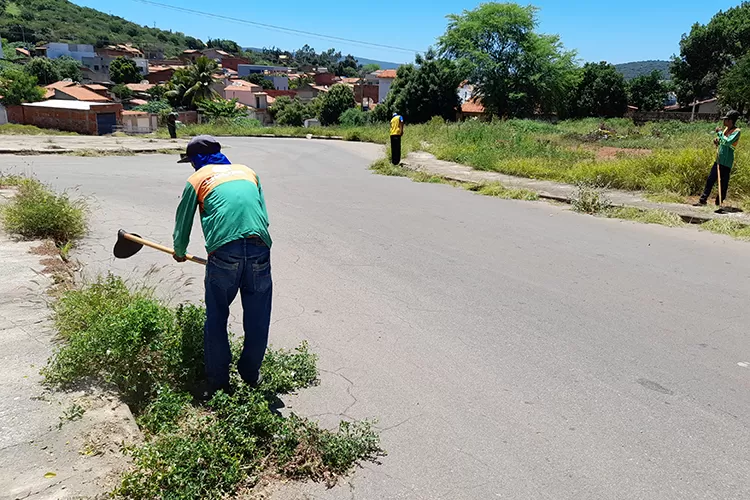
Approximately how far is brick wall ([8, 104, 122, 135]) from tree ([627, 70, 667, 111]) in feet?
173

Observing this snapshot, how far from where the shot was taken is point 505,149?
1678cm

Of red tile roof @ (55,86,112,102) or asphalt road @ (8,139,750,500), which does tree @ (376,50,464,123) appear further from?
asphalt road @ (8,139,750,500)

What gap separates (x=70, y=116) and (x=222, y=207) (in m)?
38.7

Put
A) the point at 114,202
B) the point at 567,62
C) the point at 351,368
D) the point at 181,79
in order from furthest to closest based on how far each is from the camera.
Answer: the point at 181,79 → the point at 567,62 → the point at 114,202 → the point at 351,368

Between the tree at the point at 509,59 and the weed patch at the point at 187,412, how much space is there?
165 ft

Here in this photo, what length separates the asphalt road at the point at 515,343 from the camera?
10.1ft

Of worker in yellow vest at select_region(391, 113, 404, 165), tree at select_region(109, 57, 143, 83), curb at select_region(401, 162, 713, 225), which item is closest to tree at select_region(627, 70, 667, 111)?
worker in yellow vest at select_region(391, 113, 404, 165)

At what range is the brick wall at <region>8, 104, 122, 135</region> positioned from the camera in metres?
35.5

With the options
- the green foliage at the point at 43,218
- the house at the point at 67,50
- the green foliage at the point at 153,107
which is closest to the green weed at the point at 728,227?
the green foliage at the point at 43,218

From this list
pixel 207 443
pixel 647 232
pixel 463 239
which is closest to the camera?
pixel 207 443

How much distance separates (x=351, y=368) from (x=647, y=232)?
6.37 meters

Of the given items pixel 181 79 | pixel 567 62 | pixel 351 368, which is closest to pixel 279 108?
pixel 181 79

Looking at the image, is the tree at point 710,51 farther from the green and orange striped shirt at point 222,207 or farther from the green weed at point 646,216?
the green and orange striped shirt at point 222,207

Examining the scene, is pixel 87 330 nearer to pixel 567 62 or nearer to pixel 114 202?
pixel 114 202
